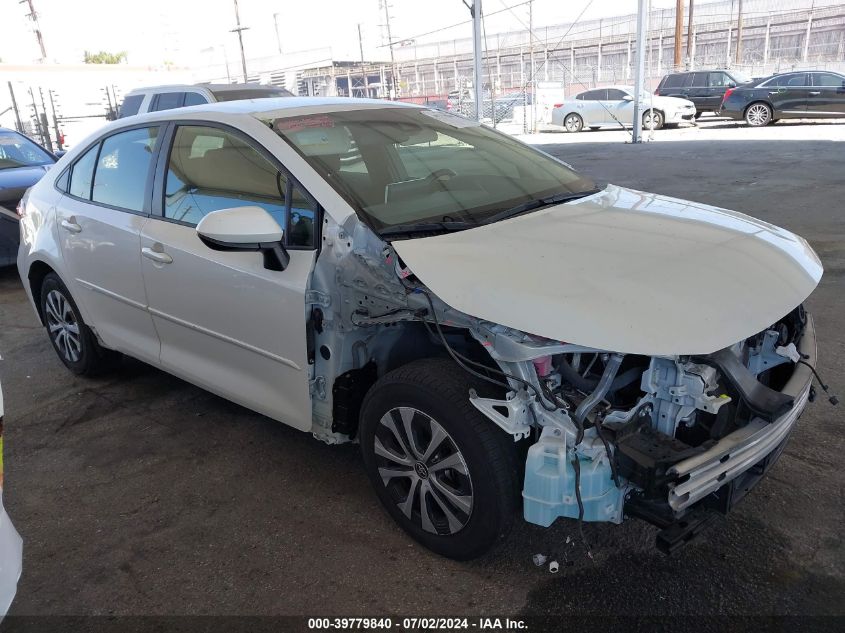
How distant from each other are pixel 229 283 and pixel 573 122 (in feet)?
71.9

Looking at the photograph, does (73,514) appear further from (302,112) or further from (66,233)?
(302,112)

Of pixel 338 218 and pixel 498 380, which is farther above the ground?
pixel 338 218

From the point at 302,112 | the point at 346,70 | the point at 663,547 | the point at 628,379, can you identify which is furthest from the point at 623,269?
the point at 346,70

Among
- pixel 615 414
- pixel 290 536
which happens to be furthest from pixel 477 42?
pixel 615 414

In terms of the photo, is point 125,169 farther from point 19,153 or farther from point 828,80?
point 828,80

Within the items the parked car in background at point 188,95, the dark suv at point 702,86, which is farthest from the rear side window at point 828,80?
the parked car in background at point 188,95

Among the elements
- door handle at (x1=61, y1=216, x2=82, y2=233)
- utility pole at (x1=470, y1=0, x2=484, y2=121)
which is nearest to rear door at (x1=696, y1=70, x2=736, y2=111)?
utility pole at (x1=470, y1=0, x2=484, y2=121)

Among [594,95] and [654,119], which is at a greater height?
[594,95]

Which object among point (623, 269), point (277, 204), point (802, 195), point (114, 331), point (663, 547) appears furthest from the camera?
point (802, 195)

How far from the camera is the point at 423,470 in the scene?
8.78 ft

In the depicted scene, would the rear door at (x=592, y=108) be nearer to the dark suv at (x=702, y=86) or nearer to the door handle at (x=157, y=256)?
the dark suv at (x=702, y=86)

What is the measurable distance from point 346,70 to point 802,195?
36342 mm

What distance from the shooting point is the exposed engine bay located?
2236 millimetres

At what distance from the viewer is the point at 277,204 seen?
3.03 m
